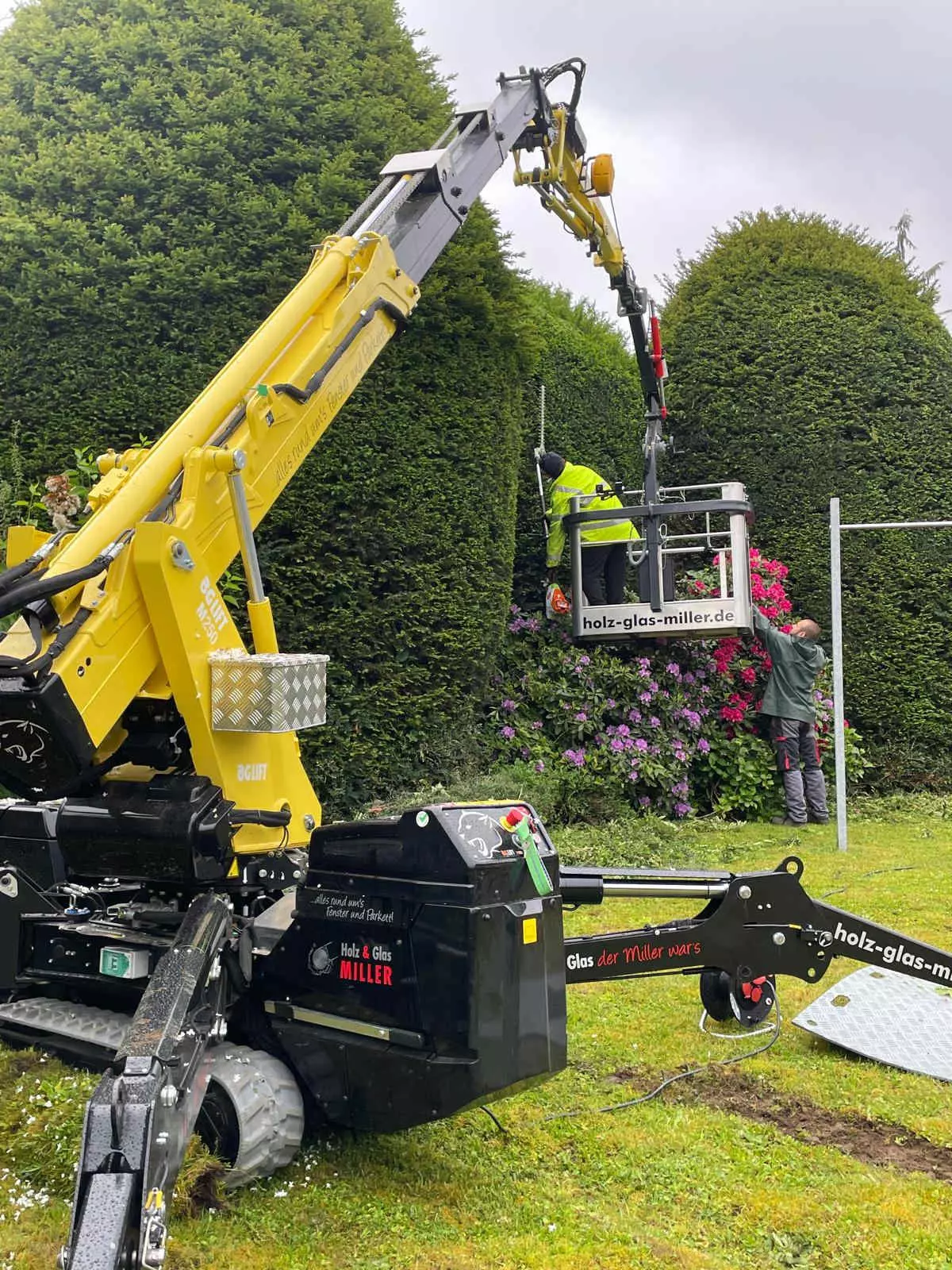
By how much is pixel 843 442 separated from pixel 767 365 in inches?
47.3

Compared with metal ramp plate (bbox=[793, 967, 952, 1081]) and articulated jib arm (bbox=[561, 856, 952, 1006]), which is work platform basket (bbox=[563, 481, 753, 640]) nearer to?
metal ramp plate (bbox=[793, 967, 952, 1081])

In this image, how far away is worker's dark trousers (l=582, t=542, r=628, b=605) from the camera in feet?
31.3

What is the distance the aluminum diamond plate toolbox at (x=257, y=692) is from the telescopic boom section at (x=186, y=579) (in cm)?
5

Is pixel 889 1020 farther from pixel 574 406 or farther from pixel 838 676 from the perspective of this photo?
pixel 574 406

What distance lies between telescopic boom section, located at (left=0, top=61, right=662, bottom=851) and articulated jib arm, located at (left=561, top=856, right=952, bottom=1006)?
4.50 ft

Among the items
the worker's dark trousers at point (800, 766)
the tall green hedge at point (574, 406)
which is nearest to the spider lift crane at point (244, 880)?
the tall green hedge at point (574, 406)

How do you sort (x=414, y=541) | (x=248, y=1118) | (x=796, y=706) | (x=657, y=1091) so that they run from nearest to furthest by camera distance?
(x=248, y=1118)
(x=657, y=1091)
(x=414, y=541)
(x=796, y=706)

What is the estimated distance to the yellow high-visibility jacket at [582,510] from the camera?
30.8ft

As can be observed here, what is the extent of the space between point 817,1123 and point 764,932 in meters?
0.69

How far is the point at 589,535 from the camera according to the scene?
9430mm

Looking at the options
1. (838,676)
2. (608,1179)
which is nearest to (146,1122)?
(608,1179)

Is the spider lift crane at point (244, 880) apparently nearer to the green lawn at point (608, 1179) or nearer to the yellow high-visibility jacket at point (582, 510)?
the green lawn at point (608, 1179)

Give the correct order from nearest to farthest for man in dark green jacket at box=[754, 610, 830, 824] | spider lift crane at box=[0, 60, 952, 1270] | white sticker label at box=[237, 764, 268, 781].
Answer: spider lift crane at box=[0, 60, 952, 1270]
white sticker label at box=[237, 764, 268, 781]
man in dark green jacket at box=[754, 610, 830, 824]

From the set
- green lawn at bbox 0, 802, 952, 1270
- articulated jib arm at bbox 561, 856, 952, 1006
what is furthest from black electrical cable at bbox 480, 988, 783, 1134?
articulated jib arm at bbox 561, 856, 952, 1006
